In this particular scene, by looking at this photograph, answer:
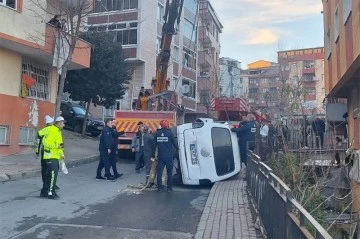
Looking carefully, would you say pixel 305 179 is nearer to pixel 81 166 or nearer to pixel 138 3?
pixel 81 166

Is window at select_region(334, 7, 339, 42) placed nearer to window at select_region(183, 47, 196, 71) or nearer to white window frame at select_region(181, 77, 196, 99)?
white window frame at select_region(181, 77, 196, 99)

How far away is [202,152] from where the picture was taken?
1178 centimetres

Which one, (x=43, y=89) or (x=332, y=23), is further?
(x=43, y=89)

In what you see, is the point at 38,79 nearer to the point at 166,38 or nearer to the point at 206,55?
the point at 166,38

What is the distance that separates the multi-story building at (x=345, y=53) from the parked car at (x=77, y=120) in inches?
547

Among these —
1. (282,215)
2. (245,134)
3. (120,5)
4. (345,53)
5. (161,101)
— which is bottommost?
(282,215)

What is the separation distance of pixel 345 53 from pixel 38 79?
12.4 metres

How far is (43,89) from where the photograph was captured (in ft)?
64.5

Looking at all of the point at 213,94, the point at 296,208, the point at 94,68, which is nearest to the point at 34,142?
the point at 94,68

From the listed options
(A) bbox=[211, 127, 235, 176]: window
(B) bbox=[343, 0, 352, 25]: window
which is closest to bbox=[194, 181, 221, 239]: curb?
(A) bbox=[211, 127, 235, 176]: window

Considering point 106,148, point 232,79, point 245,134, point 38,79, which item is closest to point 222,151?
point 245,134

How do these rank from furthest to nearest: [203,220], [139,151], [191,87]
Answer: [191,87]
[139,151]
[203,220]

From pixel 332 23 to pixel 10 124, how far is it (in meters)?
12.0

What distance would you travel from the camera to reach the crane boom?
18.3 meters
